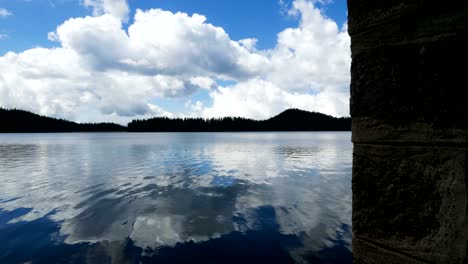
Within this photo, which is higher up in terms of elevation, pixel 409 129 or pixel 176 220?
pixel 409 129

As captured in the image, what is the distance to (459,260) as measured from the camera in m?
1.73

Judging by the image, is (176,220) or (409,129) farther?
(176,220)

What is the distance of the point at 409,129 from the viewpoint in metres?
1.85

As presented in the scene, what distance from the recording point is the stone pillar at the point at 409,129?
1.72 m

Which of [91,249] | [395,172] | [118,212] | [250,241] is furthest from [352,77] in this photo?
[118,212]

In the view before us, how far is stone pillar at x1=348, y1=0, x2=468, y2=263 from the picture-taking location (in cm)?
172

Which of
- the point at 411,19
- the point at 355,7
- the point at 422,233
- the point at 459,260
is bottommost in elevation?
the point at 459,260

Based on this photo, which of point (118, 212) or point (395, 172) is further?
point (118, 212)

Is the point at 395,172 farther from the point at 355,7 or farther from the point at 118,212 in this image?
the point at 118,212

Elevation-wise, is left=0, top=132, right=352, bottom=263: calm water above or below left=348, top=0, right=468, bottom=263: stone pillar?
below

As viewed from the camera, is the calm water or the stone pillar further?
the calm water

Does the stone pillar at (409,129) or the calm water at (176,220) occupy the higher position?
the stone pillar at (409,129)

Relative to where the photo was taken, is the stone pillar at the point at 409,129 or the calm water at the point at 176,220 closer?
the stone pillar at the point at 409,129

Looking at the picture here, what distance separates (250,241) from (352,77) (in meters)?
8.91
